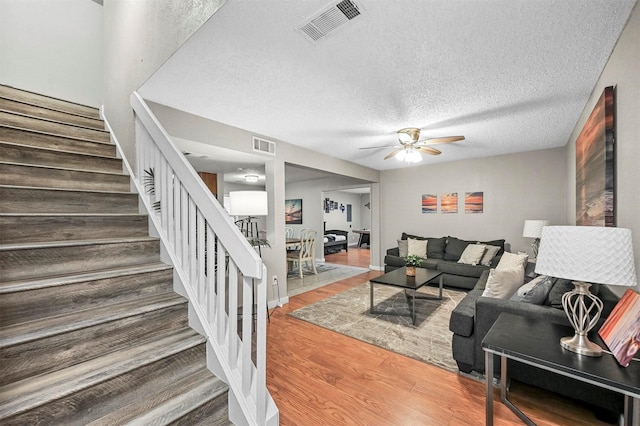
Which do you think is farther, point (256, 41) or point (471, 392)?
point (471, 392)

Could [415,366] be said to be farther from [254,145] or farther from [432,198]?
[432,198]

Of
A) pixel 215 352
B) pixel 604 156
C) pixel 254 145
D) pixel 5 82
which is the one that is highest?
pixel 5 82

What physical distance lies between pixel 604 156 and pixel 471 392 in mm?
2014

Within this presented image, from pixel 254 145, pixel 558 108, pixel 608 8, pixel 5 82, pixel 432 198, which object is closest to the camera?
pixel 608 8

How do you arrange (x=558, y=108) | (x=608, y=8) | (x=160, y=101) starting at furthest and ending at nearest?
(x=558, y=108) < (x=160, y=101) < (x=608, y=8)

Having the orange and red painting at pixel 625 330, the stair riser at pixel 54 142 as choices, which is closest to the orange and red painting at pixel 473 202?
the orange and red painting at pixel 625 330

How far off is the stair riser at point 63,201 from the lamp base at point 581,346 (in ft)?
10.3

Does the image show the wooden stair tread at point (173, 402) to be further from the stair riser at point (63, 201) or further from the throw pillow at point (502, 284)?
the throw pillow at point (502, 284)

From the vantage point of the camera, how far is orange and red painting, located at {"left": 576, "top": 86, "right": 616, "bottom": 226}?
1.88 metres

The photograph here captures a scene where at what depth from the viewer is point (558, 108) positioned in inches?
114

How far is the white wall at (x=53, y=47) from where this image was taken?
339 cm

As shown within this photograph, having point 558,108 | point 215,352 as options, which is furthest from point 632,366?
point 558,108

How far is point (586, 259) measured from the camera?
1.30 meters

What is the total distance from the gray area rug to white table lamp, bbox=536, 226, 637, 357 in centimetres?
121
